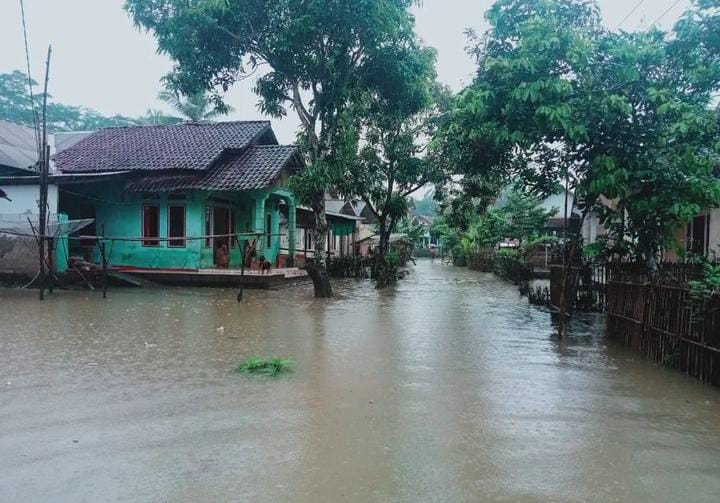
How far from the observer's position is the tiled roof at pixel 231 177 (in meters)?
17.6

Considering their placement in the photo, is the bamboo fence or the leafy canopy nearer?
the bamboo fence

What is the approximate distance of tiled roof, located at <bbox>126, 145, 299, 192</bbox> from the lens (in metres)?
17.6

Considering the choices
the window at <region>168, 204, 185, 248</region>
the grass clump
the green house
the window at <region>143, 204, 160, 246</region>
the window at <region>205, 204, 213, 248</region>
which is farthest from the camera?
the window at <region>205, 204, 213, 248</region>

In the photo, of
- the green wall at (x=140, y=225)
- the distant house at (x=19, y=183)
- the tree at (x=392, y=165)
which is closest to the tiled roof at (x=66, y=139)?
the distant house at (x=19, y=183)

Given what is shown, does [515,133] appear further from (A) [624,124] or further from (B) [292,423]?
(B) [292,423]

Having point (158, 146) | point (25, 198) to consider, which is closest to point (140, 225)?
point (158, 146)

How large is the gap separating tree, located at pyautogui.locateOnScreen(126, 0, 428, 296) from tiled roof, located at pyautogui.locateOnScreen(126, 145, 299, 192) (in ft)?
8.74

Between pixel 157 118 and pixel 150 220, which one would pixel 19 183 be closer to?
pixel 150 220

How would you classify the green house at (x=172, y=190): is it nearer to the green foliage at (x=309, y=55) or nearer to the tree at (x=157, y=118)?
the green foliage at (x=309, y=55)

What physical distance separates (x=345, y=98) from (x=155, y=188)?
281 inches

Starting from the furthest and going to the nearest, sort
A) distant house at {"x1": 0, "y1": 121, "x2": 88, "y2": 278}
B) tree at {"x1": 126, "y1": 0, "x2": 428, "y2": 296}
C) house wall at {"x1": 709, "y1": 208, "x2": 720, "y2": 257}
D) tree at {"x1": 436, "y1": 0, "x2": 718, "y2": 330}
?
distant house at {"x1": 0, "y1": 121, "x2": 88, "y2": 278} < tree at {"x1": 126, "y1": 0, "x2": 428, "y2": 296} < house wall at {"x1": 709, "y1": 208, "x2": 720, "y2": 257} < tree at {"x1": 436, "y1": 0, "x2": 718, "y2": 330}

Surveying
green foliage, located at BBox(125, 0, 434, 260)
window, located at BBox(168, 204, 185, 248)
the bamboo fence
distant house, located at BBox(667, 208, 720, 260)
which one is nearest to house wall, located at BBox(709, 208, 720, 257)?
distant house, located at BBox(667, 208, 720, 260)

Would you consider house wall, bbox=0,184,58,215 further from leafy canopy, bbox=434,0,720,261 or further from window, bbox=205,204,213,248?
leafy canopy, bbox=434,0,720,261

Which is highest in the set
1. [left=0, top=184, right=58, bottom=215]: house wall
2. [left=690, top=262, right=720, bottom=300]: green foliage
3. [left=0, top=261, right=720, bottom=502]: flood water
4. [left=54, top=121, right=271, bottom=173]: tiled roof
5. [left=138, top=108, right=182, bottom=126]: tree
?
[left=138, top=108, right=182, bottom=126]: tree
